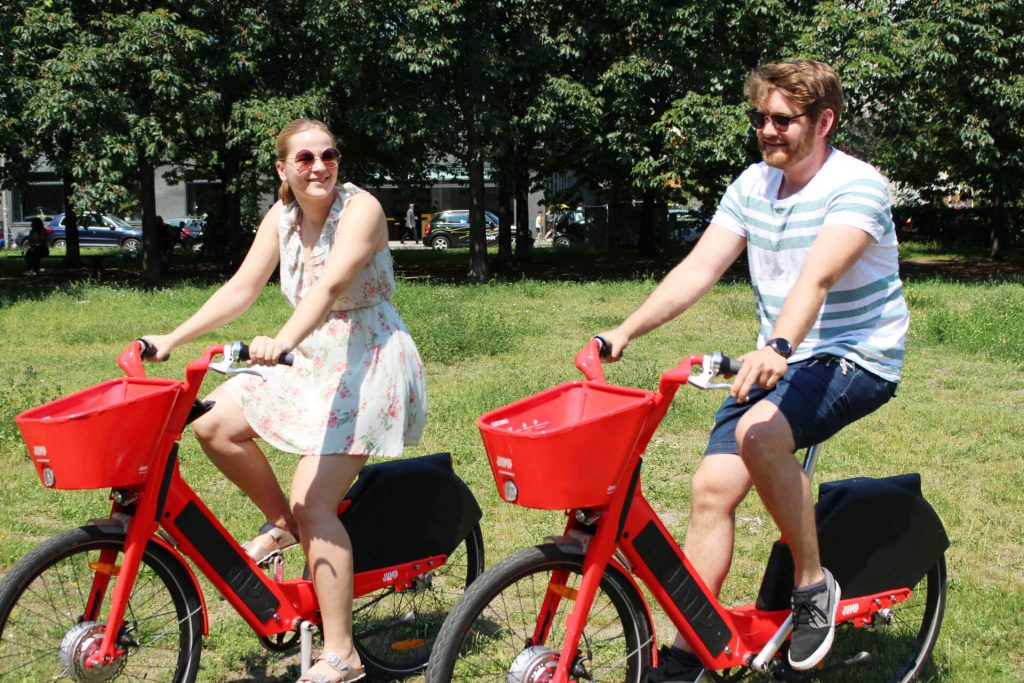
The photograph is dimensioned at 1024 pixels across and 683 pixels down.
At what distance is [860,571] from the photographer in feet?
11.4

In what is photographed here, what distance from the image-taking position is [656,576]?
10.1 ft

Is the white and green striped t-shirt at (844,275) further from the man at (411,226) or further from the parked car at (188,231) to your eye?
the man at (411,226)

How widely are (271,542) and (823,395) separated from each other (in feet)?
5.99

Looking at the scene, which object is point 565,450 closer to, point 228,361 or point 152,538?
point 228,361

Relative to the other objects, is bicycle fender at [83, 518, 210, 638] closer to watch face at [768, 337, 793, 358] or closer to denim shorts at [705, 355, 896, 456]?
denim shorts at [705, 355, 896, 456]

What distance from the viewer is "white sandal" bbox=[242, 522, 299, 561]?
3.61 m

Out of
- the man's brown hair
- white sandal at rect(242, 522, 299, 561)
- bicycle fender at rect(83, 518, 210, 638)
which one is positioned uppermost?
the man's brown hair

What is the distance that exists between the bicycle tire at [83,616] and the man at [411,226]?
1667 inches

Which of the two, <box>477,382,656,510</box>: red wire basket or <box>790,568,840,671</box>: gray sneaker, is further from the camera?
<box>790,568,840,671</box>: gray sneaker

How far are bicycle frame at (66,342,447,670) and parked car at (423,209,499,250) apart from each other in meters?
38.2

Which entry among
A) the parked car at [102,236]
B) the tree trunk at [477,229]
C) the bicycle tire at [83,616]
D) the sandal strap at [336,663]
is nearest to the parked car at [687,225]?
the tree trunk at [477,229]

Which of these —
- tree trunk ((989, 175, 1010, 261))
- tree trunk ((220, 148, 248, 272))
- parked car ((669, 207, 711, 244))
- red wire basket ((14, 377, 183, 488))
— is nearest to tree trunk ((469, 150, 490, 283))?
tree trunk ((220, 148, 248, 272))

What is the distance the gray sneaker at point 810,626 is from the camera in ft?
10.7

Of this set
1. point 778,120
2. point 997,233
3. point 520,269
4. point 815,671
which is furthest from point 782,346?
point 997,233
